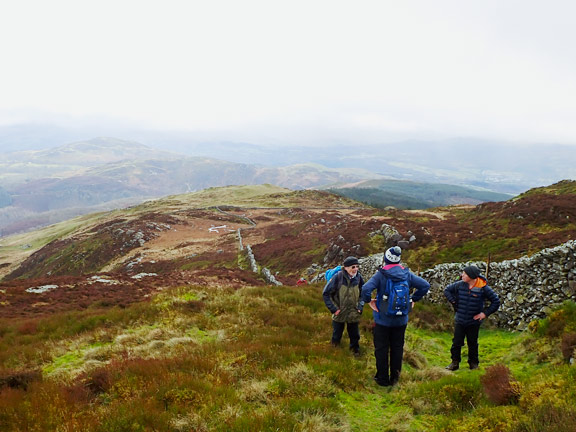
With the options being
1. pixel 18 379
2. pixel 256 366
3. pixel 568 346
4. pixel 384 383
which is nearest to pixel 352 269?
pixel 384 383

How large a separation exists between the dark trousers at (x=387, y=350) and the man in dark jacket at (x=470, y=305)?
2.01 meters

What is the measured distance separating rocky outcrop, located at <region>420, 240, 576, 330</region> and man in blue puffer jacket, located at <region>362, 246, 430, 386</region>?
17.9 feet

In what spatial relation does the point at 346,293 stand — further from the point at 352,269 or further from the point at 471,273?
the point at 471,273

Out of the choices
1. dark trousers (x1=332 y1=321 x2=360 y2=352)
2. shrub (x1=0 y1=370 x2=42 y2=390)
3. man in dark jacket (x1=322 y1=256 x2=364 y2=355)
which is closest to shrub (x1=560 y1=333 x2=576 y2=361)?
man in dark jacket (x1=322 y1=256 x2=364 y2=355)

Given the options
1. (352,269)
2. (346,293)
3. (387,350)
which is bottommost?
(387,350)

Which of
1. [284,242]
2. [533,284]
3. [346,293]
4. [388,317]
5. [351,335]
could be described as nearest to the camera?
[388,317]

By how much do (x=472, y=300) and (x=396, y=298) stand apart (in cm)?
267

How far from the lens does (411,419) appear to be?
5.81 metres

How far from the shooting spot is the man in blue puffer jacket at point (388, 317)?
712 cm

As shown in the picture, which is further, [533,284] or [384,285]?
[533,284]

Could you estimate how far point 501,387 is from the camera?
18.4 ft

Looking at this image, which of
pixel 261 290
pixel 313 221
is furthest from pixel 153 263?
pixel 261 290

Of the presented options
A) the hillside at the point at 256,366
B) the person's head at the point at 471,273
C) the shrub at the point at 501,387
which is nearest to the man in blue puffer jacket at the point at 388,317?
the hillside at the point at 256,366

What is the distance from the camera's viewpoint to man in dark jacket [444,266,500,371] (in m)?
8.07
